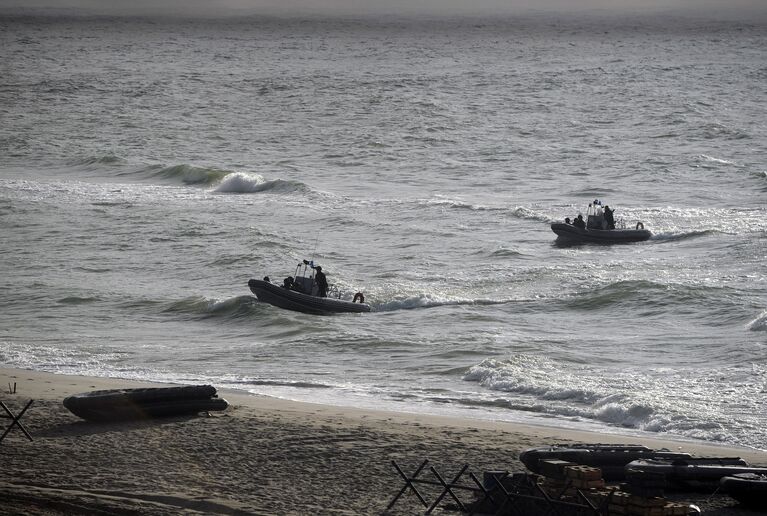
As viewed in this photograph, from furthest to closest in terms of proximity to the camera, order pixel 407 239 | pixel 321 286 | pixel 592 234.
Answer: pixel 407 239 < pixel 592 234 < pixel 321 286

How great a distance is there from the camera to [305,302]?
29891mm

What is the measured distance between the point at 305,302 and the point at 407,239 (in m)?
11.3

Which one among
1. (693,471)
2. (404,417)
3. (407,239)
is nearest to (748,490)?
(693,471)

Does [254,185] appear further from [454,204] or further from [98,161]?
[98,161]

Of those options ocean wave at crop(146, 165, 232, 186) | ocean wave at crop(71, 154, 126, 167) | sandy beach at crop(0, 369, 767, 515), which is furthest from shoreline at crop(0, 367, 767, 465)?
ocean wave at crop(71, 154, 126, 167)

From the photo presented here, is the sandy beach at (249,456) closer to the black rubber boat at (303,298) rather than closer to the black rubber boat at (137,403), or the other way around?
the black rubber boat at (137,403)

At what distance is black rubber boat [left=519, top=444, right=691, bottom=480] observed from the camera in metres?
15.1

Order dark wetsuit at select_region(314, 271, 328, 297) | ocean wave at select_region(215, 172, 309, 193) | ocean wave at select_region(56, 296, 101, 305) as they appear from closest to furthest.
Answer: dark wetsuit at select_region(314, 271, 328, 297), ocean wave at select_region(56, 296, 101, 305), ocean wave at select_region(215, 172, 309, 193)

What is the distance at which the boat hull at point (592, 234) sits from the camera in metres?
38.8

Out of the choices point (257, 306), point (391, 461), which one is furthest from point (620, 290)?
point (391, 461)

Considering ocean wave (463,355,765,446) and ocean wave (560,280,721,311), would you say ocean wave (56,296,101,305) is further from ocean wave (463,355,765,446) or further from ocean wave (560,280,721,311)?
ocean wave (560,280,721,311)

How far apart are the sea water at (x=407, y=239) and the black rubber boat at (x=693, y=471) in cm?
401

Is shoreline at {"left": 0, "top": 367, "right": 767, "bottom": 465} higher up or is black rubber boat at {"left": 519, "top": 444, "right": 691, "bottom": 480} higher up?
black rubber boat at {"left": 519, "top": 444, "right": 691, "bottom": 480}

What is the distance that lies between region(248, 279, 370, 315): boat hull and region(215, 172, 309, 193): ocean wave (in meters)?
20.6
